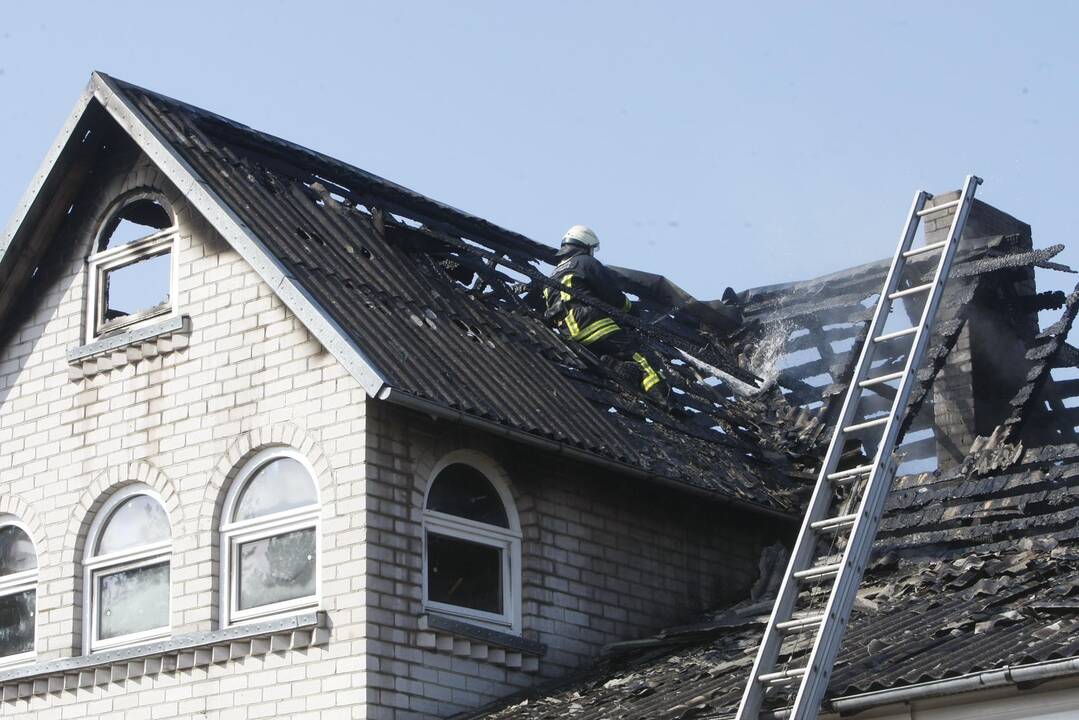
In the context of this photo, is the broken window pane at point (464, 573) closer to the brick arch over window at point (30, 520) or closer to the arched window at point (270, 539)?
the arched window at point (270, 539)

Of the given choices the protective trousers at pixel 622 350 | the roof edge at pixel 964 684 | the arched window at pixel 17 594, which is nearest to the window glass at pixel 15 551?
the arched window at pixel 17 594

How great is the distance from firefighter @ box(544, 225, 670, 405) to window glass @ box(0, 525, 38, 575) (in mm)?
5368

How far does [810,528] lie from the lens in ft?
37.1

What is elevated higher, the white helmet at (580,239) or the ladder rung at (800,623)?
the white helmet at (580,239)

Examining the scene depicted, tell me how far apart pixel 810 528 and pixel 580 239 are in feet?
24.2

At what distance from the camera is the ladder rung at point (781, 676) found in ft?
34.3

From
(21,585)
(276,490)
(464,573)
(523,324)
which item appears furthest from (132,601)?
(523,324)

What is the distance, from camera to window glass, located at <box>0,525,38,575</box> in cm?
1536

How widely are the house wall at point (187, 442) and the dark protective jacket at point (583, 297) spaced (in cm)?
358

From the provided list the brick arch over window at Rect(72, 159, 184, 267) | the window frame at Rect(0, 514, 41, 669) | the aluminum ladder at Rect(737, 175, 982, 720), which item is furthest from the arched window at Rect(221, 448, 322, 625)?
the aluminum ladder at Rect(737, 175, 982, 720)

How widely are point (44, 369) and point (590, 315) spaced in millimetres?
5190

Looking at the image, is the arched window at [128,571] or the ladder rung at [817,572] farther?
the arched window at [128,571]

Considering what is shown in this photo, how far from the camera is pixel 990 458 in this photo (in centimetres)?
1466

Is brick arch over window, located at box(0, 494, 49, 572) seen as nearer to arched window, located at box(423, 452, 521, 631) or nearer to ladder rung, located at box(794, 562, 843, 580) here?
arched window, located at box(423, 452, 521, 631)
